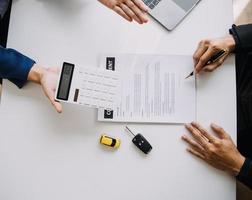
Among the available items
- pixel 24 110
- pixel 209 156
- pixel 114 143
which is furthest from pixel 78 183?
pixel 209 156

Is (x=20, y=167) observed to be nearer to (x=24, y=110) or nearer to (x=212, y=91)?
(x=24, y=110)

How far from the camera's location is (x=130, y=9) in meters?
0.95

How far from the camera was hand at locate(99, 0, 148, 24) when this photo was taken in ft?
3.10

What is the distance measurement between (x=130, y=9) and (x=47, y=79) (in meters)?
0.32

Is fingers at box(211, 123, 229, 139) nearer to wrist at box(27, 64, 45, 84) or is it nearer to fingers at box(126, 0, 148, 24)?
fingers at box(126, 0, 148, 24)

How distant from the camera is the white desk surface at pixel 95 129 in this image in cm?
91

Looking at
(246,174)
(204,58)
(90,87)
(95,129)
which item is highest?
(204,58)

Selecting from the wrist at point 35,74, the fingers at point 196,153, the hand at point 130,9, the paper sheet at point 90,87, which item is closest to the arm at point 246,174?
the fingers at point 196,153

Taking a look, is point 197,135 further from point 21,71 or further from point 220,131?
point 21,71

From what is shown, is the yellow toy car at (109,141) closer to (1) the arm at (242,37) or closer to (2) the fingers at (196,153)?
Answer: (2) the fingers at (196,153)

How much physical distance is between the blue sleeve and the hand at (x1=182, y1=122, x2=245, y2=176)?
1.62 feet

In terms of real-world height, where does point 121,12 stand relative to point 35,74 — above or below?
above

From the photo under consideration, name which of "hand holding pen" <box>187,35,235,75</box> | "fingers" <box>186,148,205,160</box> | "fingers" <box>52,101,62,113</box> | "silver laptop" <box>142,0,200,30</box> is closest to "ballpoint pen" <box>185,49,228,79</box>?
"hand holding pen" <box>187,35,235,75</box>

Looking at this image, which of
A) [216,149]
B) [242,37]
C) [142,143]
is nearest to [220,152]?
[216,149]
